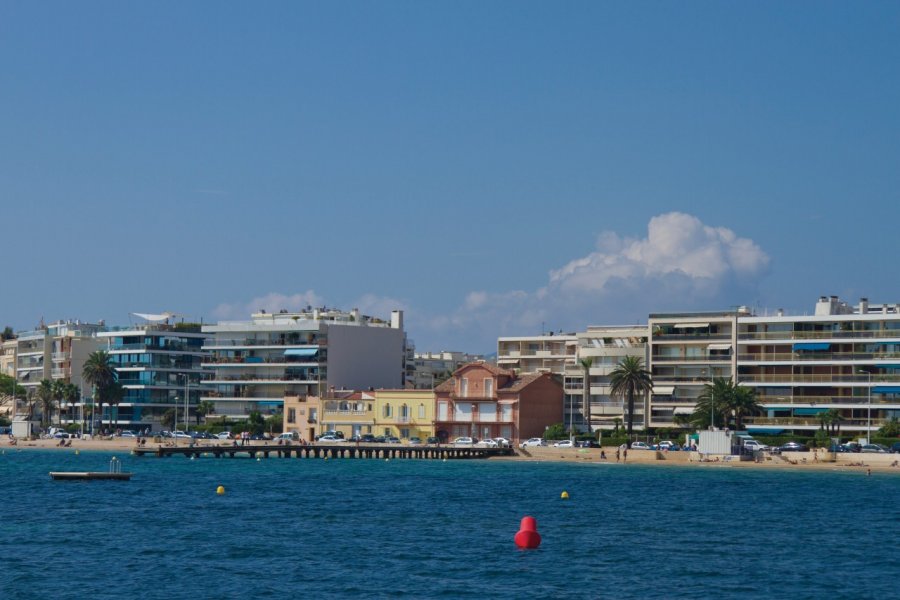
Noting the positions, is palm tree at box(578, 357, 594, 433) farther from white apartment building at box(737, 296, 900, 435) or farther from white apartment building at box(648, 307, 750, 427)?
white apartment building at box(737, 296, 900, 435)

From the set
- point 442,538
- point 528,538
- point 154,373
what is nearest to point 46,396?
point 154,373

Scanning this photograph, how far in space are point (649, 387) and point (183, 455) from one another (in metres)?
50.6

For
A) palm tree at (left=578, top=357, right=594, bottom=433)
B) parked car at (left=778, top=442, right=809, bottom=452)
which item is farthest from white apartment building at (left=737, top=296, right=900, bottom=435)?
palm tree at (left=578, top=357, right=594, bottom=433)

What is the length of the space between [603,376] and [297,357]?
38940 mm

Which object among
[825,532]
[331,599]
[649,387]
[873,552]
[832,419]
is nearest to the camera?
[331,599]

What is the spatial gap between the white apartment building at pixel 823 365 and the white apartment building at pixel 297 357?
4930 cm

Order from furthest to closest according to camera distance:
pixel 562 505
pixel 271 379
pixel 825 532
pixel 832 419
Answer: pixel 271 379, pixel 832 419, pixel 562 505, pixel 825 532

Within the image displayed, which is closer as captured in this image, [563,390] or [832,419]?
[832,419]

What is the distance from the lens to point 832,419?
14050 centimetres

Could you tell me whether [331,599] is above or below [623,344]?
below

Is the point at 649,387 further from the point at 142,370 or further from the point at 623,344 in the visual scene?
the point at 142,370

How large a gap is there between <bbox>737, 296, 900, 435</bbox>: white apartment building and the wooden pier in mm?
28204

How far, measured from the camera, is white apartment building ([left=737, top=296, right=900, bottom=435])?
141750mm

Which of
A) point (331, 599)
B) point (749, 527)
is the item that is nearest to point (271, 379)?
point (749, 527)
